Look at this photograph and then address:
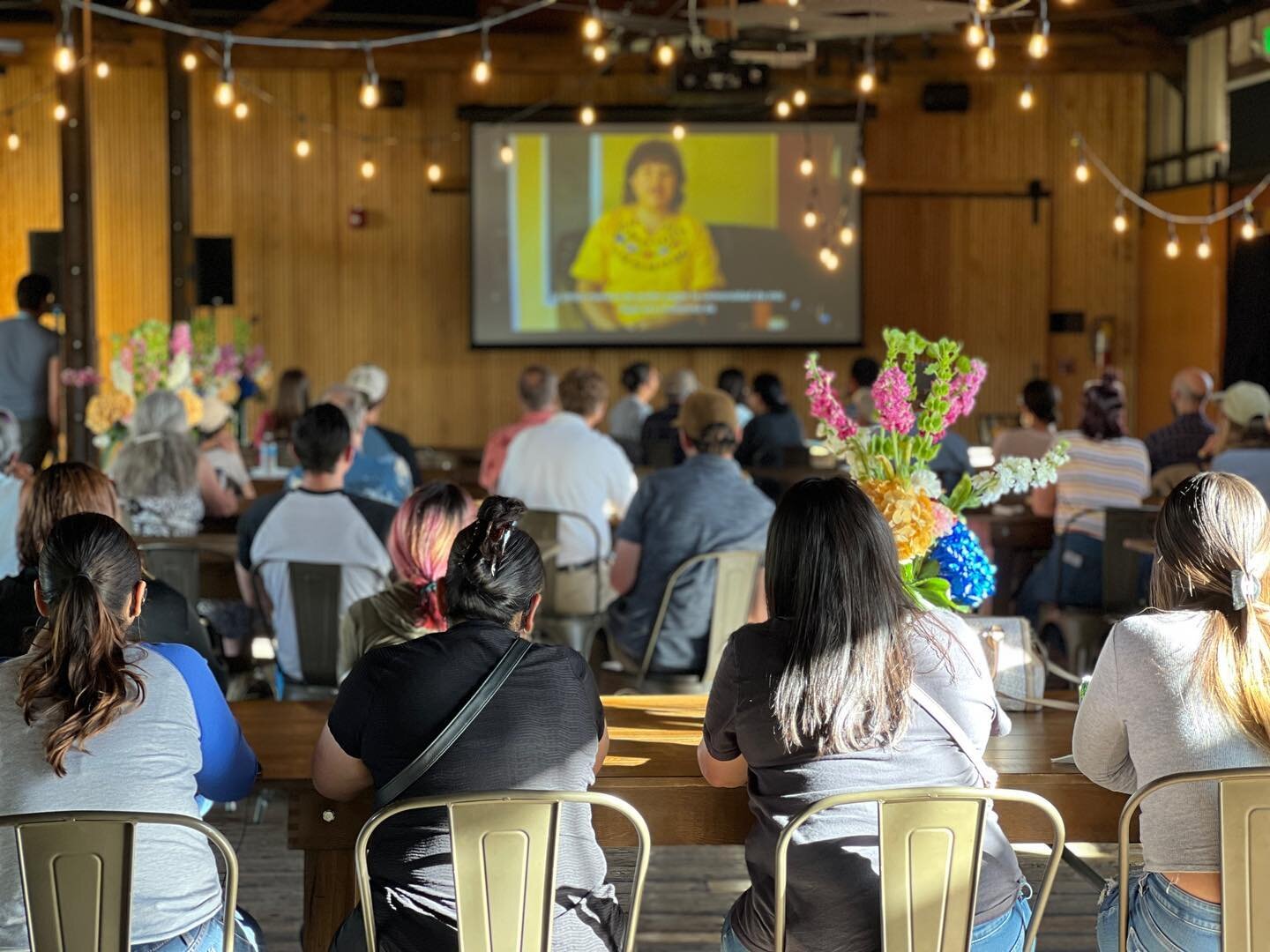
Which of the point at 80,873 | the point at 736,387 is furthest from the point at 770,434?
the point at 80,873

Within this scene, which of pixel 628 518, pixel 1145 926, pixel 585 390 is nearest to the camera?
pixel 1145 926

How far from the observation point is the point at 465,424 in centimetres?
1270

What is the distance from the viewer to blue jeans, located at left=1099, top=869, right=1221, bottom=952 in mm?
2375

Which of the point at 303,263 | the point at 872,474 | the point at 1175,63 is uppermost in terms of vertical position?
the point at 1175,63

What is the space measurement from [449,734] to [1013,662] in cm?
132

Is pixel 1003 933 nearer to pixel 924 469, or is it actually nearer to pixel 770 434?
pixel 924 469

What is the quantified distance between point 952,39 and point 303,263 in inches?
218

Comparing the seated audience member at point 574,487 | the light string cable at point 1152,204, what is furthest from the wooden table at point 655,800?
the light string cable at point 1152,204

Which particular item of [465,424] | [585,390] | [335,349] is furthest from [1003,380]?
[585,390]

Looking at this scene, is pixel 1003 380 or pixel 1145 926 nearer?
pixel 1145 926

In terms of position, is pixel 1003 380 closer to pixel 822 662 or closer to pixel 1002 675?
pixel 1002 675

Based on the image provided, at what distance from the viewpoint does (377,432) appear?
6461 mm

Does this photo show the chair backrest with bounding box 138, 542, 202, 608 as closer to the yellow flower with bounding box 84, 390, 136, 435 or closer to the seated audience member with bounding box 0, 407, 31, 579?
the seated audience member with bounding box 0, 407, 31, 579

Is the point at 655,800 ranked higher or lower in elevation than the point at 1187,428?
lower
